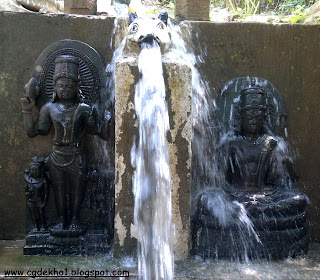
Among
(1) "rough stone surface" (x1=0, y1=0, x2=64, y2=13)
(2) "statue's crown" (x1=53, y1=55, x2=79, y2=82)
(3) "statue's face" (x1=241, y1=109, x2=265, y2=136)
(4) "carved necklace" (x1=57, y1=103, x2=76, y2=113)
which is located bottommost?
(3) "statue's face" (x1=241, y1=109, x2=265, y2=136)

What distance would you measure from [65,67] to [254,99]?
1.87m

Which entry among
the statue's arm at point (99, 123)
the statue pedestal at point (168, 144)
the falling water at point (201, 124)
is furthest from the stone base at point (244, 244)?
the statue's arm at point (99, 123)

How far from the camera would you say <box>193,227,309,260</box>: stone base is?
10.5 feet

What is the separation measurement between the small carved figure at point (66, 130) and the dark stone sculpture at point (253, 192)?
3.87 ft

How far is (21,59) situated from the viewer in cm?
380

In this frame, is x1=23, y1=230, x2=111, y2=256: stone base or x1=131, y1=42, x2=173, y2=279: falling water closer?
x1=131, y1=42, x2=173, y2=279: falling water

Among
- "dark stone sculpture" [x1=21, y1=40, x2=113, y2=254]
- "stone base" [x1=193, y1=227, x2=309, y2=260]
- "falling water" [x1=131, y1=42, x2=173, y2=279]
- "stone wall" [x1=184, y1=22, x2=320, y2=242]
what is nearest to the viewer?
"falling water" [x1=131, y1=42, x2=173, y2=279]

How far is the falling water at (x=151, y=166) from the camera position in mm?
2959

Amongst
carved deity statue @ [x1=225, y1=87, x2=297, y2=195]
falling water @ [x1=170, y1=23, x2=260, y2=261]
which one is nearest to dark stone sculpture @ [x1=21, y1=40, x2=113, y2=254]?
falling water @ [x1=170, y1=23, x2=260, y2=261]

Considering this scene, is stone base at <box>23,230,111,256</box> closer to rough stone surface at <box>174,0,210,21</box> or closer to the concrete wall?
the concrete wall

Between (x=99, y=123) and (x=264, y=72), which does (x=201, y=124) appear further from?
(x=99, y=123)

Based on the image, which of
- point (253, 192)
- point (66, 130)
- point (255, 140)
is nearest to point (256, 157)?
point (255, 140)

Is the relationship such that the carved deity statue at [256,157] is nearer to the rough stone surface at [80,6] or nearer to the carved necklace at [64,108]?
the carved necklace at [64,108]

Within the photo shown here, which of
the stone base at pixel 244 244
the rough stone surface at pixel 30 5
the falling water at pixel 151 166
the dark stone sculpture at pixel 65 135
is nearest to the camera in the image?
the falling water at pixel 151 166
